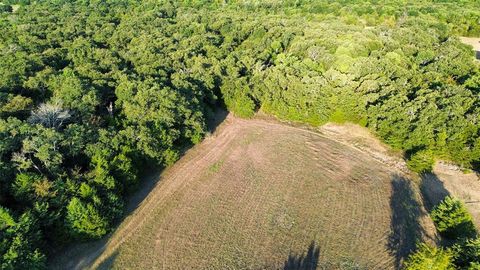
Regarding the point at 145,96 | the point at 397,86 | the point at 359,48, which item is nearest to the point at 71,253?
the point at 145,96

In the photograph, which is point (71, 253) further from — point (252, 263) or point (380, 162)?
point (380, 162)

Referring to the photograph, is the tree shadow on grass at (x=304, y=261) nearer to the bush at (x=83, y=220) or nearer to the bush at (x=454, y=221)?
the bush at (x=454, y=221)

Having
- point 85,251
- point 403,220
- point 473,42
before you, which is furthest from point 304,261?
point 473,42

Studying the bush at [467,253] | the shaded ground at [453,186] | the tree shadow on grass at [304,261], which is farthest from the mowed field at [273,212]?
the bush at [467,253]

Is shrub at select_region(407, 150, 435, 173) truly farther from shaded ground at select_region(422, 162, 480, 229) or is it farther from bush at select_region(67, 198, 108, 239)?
bush at select_region(67, 198, 108, 239)

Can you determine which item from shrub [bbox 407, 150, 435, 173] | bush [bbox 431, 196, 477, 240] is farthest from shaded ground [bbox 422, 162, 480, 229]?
bush [bbox 431, 196, 477, 240]
